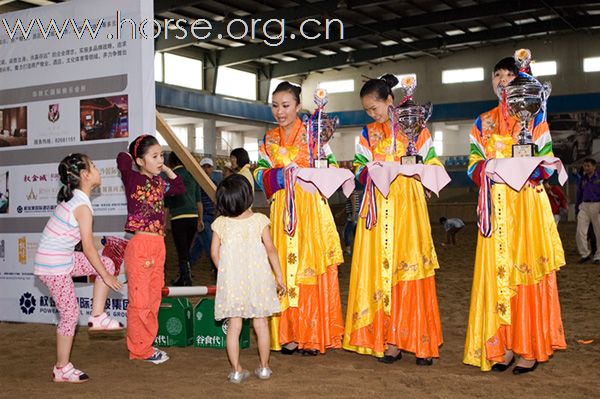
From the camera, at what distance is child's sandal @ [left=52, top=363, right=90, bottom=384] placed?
13.4 ft

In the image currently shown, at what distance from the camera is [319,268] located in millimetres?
4695

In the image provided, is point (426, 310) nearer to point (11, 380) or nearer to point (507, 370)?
point (507, 370)

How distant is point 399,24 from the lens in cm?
2339

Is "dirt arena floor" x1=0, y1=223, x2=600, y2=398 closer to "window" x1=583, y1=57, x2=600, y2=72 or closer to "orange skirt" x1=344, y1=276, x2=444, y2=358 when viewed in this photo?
"orange skirt" x1=344, y1=276, x2=444, y2=358

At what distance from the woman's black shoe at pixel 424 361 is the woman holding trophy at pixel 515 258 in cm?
29

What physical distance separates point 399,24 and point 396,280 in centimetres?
2004

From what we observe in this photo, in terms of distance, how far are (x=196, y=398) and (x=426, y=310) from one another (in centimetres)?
153

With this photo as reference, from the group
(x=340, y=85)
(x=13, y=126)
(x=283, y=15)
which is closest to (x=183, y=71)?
(x=283, y=15)

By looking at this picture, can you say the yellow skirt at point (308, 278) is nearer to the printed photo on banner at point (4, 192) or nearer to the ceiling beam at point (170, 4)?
the printed photo on banner at point (4, 192)

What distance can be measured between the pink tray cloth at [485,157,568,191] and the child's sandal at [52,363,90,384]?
8.41ft

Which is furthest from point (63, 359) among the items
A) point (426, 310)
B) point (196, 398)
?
point (426, 310)

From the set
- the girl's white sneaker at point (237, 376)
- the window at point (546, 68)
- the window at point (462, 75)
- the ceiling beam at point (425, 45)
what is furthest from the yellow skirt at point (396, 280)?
the window at point (462, 75)

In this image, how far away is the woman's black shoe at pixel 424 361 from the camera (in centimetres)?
438

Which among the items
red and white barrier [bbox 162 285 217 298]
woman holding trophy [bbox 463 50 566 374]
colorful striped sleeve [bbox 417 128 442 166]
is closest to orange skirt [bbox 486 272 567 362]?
woman holding trophy [bbox 463 50 566 374]
